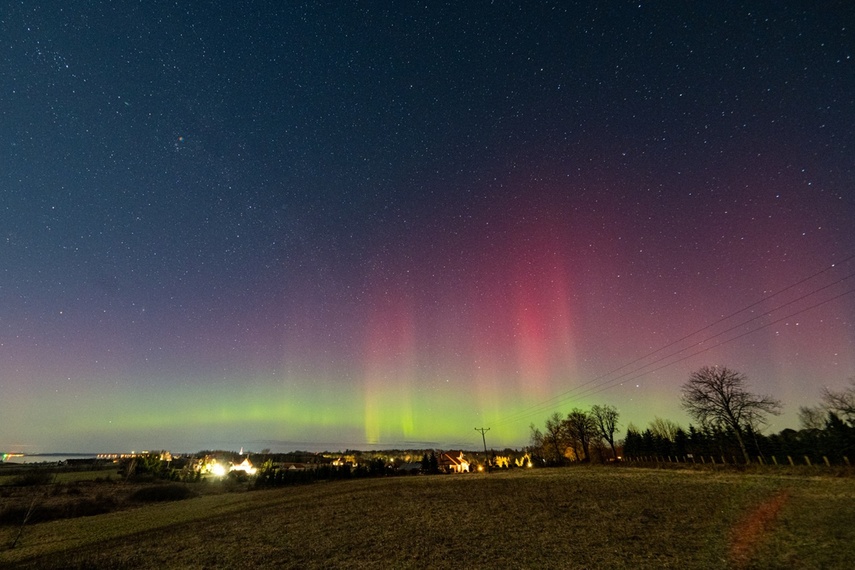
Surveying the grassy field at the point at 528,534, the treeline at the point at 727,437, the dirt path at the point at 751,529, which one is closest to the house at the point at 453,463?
the treeline at the point at 727,437

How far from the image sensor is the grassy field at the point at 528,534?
1063 centimetres

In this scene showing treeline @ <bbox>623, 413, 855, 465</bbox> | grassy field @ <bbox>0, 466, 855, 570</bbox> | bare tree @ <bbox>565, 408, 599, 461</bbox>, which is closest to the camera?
grassy field @ <bbox>0, 466, 855, 570</bbox>

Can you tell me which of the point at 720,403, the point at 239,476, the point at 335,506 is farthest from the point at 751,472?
the point at 239,476

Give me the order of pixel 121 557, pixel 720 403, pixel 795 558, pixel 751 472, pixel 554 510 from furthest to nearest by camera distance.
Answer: pixel 720 403 < pixel 751 472 < pixel 554 510 < pixel 121 557 < pixel 795 558

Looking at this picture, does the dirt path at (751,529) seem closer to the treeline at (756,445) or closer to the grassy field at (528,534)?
the grassy field at (528,534)

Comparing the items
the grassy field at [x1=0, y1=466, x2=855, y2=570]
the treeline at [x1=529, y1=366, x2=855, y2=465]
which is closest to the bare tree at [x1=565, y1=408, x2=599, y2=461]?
the treeline at [x1=529, y1=366, x2=855, y2=465]

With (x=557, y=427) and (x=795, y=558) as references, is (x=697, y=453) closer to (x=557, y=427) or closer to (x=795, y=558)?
(x=557, y=427)

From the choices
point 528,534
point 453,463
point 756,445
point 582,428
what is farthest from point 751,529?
point 453,463

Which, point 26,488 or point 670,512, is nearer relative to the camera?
point 670,512

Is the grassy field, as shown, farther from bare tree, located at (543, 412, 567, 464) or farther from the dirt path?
bare tree, located at (543, 412, 567, 464)

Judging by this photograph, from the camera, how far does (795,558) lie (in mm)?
9422

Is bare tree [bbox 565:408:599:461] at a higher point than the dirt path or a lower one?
higher

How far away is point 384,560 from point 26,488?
8007 cm

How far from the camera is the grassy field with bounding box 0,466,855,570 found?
34.9 ft
